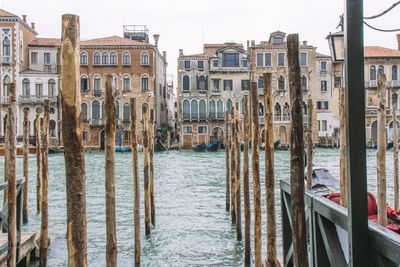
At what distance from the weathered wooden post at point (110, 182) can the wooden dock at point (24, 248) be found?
1.15m

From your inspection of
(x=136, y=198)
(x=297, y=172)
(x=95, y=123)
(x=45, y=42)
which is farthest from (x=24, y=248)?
(x=45, y=42)

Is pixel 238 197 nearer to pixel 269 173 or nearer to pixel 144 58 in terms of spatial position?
pixel 269 173

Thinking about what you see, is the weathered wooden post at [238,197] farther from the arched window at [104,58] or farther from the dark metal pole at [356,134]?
the arched window at [104,58]

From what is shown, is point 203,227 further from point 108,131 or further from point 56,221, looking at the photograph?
point 108,131

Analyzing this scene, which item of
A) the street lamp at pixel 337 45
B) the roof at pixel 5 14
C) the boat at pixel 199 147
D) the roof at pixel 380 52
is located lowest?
the boat at pixel 199 147

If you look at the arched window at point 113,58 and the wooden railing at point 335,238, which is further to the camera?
the arched window at point 113,58

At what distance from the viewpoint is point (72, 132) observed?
6.05ft

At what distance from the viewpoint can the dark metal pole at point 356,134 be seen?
136 cm

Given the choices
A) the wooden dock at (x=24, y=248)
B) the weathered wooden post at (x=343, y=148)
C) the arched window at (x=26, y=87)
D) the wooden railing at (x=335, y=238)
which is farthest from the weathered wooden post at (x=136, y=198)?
the arched window at (x=26, y=87)

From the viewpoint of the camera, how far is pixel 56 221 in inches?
254

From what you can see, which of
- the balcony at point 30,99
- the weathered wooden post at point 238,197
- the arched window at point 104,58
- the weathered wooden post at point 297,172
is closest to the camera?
the weathered wooden post at point 297,172

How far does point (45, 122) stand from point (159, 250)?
7.47 ft

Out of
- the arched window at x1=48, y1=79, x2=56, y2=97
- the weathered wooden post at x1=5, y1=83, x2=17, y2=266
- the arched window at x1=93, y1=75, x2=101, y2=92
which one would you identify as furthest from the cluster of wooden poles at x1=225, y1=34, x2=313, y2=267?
the arched window at x1=48, y1=79, x2=56, y2=97

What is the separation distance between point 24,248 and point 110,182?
168 centimetres
